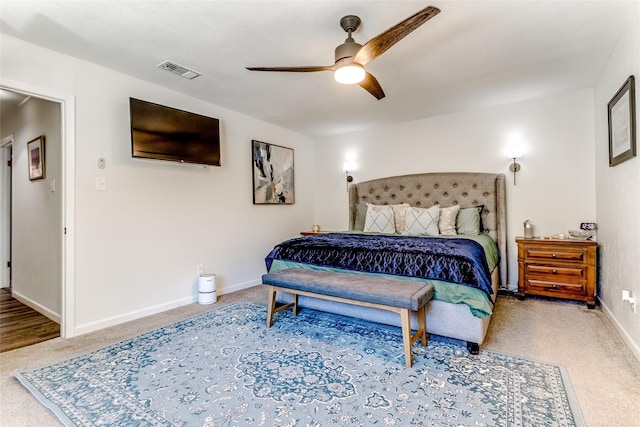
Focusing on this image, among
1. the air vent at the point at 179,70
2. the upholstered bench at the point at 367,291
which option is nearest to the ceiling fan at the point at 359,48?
the air vent at the point at 179,70

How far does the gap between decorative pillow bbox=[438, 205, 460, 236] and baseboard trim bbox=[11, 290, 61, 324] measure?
411cm

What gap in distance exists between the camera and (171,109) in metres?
3.11

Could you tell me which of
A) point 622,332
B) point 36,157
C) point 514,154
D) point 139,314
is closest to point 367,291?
point 622,332

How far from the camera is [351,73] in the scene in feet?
7.00

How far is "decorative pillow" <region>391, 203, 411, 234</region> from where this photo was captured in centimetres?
406

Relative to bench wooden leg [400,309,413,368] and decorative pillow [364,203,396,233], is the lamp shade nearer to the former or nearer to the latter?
decorative pillow [364,203,396,233]

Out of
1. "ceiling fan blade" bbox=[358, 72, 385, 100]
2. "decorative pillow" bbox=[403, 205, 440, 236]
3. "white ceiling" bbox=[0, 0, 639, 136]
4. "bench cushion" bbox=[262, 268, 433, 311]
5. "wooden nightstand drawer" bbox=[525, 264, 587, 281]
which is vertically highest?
"white ceiling" bbox=[0, 0, 639, 136]

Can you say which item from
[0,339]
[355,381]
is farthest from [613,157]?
[0,339]

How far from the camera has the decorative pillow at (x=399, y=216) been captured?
4059 millimetres

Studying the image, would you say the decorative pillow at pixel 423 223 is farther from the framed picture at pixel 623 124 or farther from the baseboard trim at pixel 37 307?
the baseboard trim at pixel 37 307

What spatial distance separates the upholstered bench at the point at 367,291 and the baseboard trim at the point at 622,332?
1326 millimetres

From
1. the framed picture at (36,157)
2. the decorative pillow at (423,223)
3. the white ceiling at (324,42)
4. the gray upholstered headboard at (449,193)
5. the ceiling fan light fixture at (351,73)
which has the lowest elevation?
the decorative pillow at (423,223)

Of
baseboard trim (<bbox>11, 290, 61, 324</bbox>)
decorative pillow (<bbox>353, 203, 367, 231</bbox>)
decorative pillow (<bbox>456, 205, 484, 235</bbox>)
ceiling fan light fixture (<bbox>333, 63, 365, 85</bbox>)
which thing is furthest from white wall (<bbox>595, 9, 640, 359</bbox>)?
baseboard trim (<bbox>11, 290, 61, 324</bbox>)

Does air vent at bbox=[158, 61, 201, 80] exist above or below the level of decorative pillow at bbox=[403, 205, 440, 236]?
above
